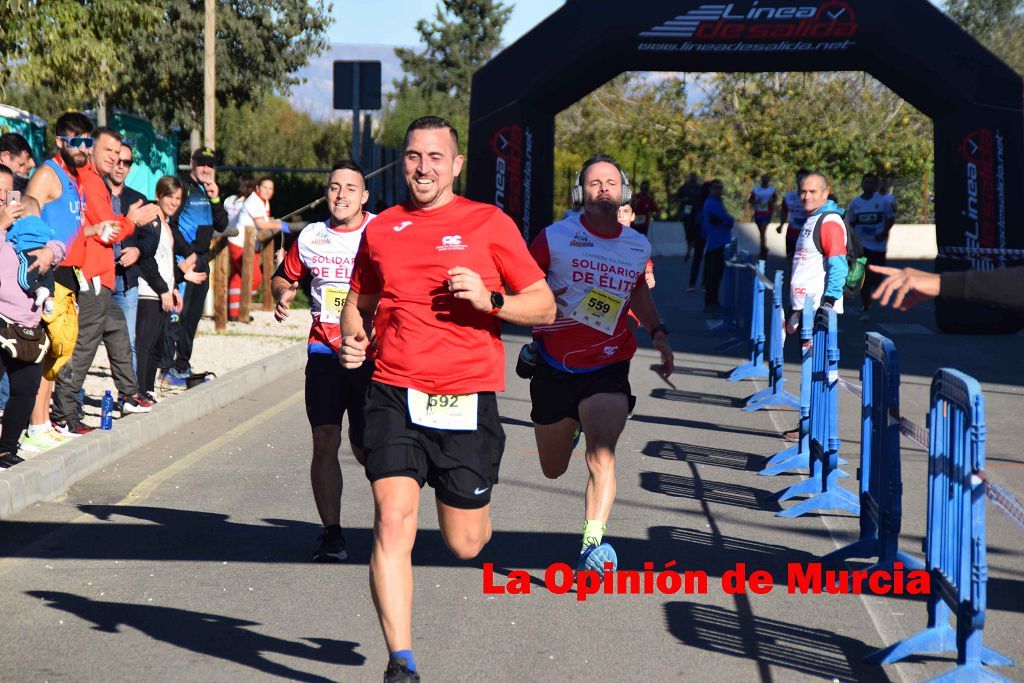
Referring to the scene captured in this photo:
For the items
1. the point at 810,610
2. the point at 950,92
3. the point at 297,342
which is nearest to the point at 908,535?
the point at 810,610

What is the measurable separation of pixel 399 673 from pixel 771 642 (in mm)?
1660

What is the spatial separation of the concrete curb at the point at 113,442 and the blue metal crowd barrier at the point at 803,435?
14.0ft

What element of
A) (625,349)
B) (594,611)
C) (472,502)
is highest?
(625,349)

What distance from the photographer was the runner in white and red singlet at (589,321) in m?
6.67

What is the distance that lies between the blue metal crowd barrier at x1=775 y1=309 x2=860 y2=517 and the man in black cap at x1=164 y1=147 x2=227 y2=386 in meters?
5.80

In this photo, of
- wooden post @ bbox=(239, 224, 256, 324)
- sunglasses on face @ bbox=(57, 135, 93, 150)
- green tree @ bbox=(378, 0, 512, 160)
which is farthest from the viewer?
green tree @ bbox=(378, 0, 512, 160)

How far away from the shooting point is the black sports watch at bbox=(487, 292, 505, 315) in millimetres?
4898

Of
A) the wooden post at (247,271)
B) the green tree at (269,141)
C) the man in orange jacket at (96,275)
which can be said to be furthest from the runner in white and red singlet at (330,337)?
the green tree at (269,141)

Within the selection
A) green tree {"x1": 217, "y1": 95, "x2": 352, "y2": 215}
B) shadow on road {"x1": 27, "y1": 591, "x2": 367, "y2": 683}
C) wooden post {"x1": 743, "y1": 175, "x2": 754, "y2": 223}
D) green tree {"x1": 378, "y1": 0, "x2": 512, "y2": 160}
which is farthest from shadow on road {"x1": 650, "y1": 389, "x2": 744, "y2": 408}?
green tree {"x1": 378, "y1": 0, "x2": 512, "y2": 160}

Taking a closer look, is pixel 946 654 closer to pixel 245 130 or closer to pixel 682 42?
pixel 682 42

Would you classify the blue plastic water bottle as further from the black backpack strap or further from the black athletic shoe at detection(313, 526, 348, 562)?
the black backpack strap

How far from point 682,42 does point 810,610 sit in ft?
47.7

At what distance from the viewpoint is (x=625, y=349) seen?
6844 mm

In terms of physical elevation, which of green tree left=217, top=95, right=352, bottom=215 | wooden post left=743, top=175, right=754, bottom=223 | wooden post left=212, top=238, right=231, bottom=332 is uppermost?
green tree left=217, top=95, right=352, bottom=215
